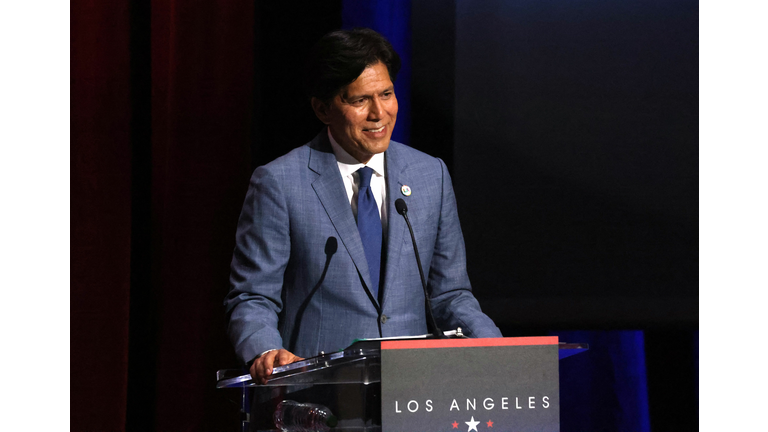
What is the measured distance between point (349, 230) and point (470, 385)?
0.71 metres

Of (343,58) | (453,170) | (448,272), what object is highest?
(343,58)

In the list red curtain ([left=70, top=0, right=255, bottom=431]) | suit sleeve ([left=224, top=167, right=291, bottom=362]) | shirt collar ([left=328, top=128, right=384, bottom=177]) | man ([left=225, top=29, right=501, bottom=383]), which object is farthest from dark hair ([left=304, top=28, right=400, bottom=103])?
red curtain ([left=70, top=0, right=255, bottom=431])

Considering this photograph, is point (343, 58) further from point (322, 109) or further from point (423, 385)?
point (423, 385)

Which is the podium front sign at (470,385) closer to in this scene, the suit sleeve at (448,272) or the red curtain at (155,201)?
Result: the suit sleeve at (448,272)

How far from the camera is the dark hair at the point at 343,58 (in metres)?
1.95

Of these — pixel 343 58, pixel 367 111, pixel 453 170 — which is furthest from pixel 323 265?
pixel 453 170

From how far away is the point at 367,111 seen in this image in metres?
1.96

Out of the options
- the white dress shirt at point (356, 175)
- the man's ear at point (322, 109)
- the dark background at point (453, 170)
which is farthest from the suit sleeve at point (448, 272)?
the dark background at point (453, 170)

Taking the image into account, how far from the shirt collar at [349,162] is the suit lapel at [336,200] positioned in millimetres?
21

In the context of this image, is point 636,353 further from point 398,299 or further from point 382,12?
point 382,12

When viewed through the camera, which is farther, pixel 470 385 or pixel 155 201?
pixel 155 201

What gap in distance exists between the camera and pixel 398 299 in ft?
6.20
